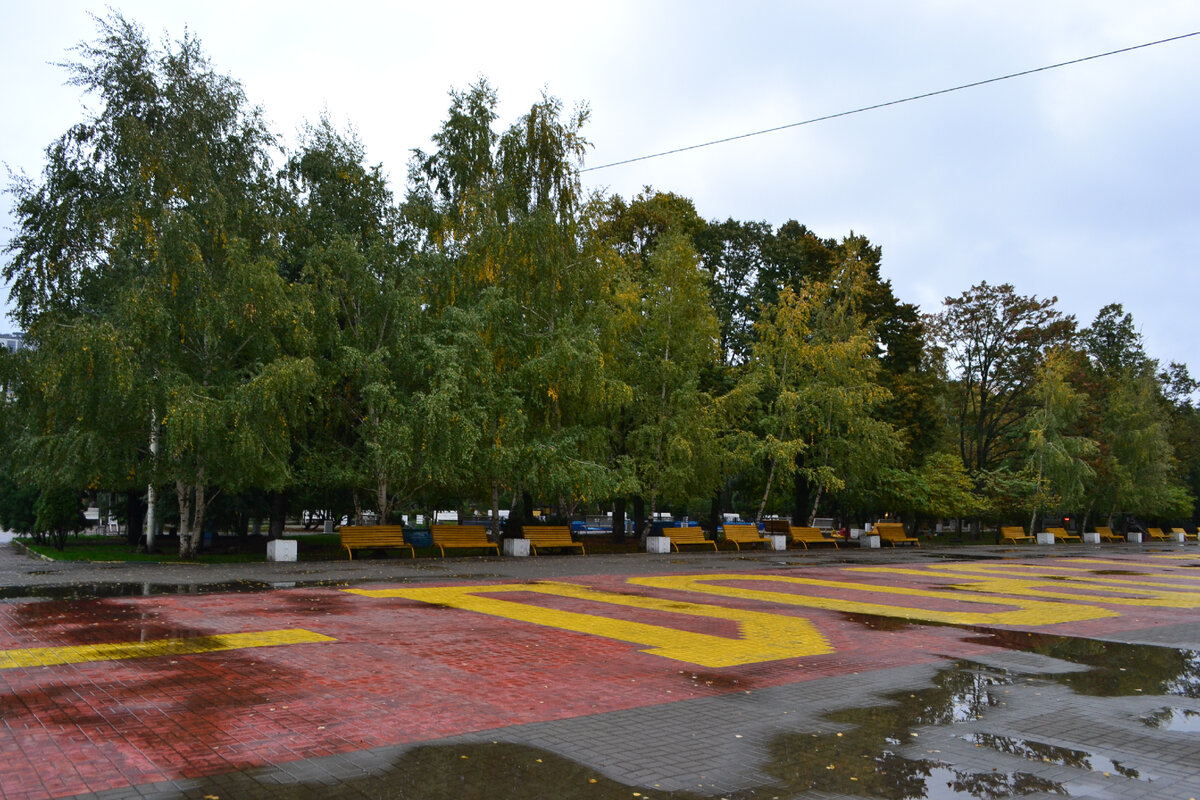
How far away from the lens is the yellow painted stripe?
8633mm

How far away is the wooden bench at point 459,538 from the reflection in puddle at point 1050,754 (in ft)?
64.5

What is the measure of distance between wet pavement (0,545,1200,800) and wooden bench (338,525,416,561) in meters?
6.96

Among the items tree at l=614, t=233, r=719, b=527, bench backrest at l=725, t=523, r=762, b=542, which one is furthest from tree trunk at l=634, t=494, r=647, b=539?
tree at l=614, t=233, r=719, b=527

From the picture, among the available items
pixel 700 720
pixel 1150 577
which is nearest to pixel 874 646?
pixel 700 720

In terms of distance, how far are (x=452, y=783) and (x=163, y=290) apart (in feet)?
62.6

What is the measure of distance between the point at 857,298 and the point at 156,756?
36239mm

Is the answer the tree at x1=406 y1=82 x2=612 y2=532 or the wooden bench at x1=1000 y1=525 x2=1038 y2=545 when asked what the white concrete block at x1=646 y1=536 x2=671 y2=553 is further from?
the wooden bench at x1=1000 y1=525 x2=1038 y2=545

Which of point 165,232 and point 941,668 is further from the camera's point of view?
point 165,232

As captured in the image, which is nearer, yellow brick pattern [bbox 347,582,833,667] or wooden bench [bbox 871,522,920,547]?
yellow brick pattern [bbox 347,582,833,667]

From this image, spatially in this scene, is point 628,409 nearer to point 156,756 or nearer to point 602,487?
point 602,487

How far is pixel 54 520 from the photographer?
27.1m

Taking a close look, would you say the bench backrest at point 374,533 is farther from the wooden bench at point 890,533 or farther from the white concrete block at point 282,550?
the wooden bench at point 890,533

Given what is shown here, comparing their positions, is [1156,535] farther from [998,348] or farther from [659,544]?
[659,544]

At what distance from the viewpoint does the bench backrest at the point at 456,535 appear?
25047 millimetres
